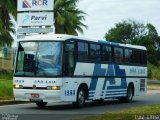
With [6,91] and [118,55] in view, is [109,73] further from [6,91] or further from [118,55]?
[6,91]

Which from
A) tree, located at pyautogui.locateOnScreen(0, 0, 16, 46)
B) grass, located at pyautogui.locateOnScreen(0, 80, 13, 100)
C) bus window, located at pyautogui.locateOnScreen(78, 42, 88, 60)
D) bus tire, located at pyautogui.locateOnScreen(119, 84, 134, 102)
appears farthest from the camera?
tree, located at pyautogui.locateOnScreen(0, 0, 16, 46)

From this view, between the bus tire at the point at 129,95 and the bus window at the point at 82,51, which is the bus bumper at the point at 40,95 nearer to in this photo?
the bus window at the point at 82,51

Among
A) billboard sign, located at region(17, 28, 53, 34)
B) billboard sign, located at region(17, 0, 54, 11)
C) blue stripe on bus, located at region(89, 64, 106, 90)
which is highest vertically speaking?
billboard sign, located at region(17, 0, 54, 11)

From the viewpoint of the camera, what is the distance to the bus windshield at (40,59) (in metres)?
20.7

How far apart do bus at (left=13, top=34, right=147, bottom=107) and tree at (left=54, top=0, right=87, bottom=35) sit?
75.8 feet

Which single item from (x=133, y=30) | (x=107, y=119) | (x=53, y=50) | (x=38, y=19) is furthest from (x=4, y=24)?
(x=133, y=30)

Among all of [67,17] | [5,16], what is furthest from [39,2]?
[67,17]

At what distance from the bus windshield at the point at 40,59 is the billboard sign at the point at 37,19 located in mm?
9317

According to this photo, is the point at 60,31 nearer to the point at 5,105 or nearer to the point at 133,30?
the point at 5,105

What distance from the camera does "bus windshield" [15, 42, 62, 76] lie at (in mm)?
20734

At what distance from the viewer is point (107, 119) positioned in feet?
44.8

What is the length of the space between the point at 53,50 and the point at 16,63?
5.75ft

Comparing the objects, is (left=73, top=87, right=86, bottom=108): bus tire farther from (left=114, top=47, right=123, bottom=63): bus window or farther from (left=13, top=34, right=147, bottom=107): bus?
(left=114, top=47, right=123, bottom=63): bus window

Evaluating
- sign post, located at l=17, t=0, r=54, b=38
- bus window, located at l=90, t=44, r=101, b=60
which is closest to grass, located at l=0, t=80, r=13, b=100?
sign post, located at l=17, t=0, r=54, b=38
